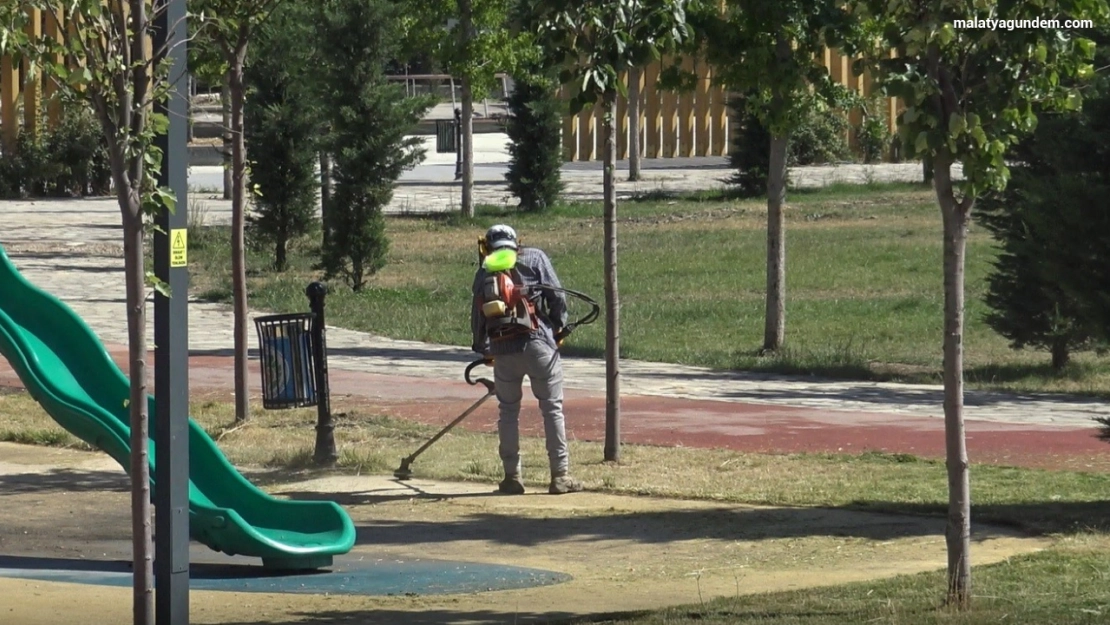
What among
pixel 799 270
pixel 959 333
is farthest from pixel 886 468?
pixel 799 270

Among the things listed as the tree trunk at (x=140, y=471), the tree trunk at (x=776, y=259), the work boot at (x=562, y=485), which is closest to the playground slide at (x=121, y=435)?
the tree trunk at (x=140, y=471)

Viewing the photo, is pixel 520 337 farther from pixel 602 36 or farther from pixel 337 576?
pixel 602 36

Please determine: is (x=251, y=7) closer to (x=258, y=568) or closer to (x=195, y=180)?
(x=258, y=568)

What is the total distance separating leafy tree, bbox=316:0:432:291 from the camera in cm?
2145

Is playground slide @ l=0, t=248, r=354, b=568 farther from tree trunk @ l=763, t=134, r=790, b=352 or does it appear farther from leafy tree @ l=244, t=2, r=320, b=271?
leafy tree @ l=244, t=2, r=320, b=271

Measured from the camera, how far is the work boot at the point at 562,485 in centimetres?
1048

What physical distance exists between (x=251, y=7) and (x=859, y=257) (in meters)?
15.5

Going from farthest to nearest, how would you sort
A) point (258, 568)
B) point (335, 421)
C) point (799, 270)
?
point (799, 270) → point (335, 421) → point (258, 568)

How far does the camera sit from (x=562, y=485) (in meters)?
10.5

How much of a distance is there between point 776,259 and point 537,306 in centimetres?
759

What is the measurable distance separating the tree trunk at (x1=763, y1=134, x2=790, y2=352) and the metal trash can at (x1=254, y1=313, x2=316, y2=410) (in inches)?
286

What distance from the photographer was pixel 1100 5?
6715 mm

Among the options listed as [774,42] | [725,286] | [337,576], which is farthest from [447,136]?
[337,576]

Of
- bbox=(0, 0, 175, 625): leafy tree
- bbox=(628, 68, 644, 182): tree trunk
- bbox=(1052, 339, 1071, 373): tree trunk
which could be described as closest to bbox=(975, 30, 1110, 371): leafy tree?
bbox=(1052, 339, 1071, 373): tree trunk
